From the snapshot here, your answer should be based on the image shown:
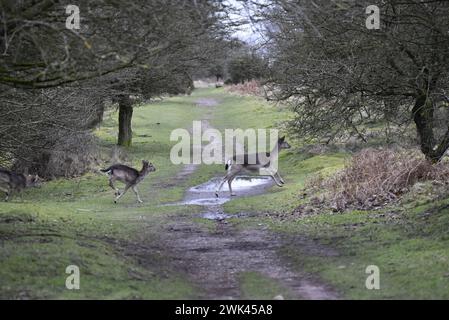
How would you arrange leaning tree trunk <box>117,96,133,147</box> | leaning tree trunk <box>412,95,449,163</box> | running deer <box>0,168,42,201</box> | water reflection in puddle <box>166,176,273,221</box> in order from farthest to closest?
leaning tree trunk <box>117,96,133,147</box> → running deer <box>0,168,42,201</box> → water reflection in puddle <box>166,176,273,221</box> → leaning tree trunk <box>412,95,449,163</box>

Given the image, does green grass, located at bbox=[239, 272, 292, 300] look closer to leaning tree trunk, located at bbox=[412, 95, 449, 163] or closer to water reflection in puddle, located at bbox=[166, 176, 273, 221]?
leaning tree trunk, located at bbox=[412, 95, 449, 163]

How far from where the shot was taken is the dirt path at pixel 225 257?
10.6 metres

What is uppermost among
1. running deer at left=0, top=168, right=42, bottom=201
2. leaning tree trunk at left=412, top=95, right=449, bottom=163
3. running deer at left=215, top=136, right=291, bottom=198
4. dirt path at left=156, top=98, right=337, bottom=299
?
leaning tree trunk at left=412, top=95, right=449, bottom=163

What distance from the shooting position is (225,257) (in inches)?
536

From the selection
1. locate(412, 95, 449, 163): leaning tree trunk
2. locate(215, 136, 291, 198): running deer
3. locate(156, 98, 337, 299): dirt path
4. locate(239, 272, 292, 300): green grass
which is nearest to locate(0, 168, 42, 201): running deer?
locate(215, 136, 291, 198): running deer

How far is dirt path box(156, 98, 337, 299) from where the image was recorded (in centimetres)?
1064

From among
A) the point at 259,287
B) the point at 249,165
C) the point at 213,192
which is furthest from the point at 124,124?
the point at 259,287

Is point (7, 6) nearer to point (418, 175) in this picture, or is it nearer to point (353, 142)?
point (418, 175)

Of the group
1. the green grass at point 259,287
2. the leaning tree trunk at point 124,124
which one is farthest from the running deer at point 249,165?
the leaning tree trunk at point 124,124

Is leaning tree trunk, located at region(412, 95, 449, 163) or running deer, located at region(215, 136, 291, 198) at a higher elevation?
leaning tree trunk, located at region(412, 95, 449, 163)

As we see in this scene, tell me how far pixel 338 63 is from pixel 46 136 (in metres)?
12.4

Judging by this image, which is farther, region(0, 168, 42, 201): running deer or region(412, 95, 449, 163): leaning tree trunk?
region(0, 168, 42, 201): running deer

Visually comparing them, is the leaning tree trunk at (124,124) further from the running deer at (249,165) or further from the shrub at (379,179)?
the shrub at (379,179)

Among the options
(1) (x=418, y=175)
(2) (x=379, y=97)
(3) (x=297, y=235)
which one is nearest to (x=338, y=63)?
(2) (x=379, y=97)
